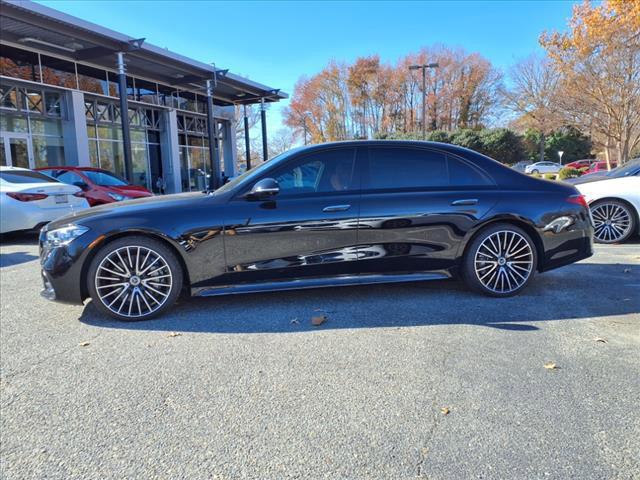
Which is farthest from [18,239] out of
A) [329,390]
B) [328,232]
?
[329,390]

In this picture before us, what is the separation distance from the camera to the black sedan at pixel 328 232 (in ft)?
13.0

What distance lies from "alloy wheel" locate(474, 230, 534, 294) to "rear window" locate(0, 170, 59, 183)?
7741mm

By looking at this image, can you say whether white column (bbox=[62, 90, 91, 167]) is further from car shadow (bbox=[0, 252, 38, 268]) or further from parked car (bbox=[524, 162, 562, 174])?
parked car (bbox=[524, 162, 562, 174])

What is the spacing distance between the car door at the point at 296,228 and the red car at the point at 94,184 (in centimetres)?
667

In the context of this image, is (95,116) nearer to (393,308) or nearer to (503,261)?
(393,308)

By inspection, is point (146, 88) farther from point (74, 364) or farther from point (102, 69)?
point (74, 364)

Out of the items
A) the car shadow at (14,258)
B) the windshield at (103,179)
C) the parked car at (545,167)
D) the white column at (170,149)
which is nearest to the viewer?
the car shadow at (14,258)

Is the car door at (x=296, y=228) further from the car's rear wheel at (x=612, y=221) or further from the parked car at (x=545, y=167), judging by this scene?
the parked car at (x=545, y=167)

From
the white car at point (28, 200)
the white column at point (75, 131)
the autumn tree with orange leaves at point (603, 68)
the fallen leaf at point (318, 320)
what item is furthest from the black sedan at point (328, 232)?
the autumn tree with orange leaves at point (603, 68)

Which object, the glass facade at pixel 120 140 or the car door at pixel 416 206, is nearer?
the car door at pixel 416 206

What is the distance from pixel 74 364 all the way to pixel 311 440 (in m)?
1.87

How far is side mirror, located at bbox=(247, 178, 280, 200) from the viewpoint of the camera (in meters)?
4.02

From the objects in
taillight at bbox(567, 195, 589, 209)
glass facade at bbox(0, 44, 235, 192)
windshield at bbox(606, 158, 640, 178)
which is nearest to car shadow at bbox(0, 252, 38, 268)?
taillight at bbox(567, 195, 589, 209)

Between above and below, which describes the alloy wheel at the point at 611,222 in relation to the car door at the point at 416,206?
below
